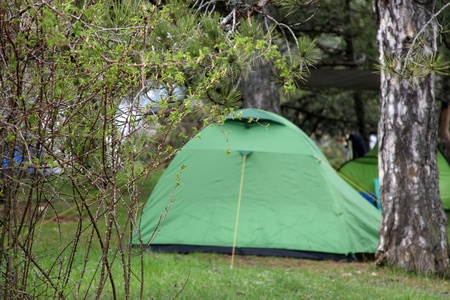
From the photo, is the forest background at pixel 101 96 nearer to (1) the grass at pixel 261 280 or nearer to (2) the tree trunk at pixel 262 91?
(1) the grass at pixel 261 280

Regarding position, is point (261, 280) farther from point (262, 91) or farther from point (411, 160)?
point (262, 91)

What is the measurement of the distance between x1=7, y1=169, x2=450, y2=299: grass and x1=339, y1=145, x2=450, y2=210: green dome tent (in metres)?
4.05

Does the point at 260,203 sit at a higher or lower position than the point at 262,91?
lower

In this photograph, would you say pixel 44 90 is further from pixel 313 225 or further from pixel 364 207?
pixel 364 207

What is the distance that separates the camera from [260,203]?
18.8 ft

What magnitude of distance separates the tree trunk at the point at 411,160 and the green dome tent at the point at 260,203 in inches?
30.1

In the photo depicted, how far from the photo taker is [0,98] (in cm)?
202

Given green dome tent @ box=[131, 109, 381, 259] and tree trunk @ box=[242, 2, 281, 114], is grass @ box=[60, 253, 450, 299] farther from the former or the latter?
tree trunk @ box=[242, 2, 281, 114]

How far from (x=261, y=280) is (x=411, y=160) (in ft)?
6.04

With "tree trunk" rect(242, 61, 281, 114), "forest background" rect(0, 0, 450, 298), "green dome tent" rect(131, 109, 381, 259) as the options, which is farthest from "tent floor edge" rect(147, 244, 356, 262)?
"tree trunk" rect(242, 61, 281, 114)

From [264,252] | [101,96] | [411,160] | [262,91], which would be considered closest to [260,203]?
[264,252]

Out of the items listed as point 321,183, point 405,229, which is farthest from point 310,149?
point 405,229

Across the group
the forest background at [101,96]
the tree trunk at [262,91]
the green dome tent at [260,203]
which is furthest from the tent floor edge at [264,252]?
the tree trunk at [262,91]

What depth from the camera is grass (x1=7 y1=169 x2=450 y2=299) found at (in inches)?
156
